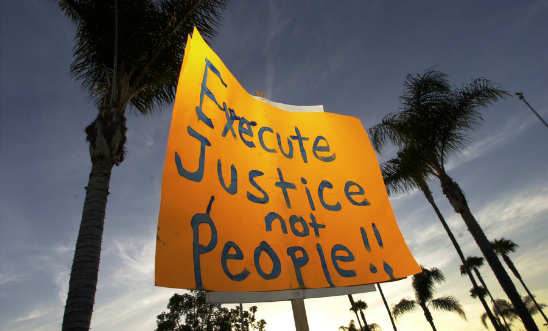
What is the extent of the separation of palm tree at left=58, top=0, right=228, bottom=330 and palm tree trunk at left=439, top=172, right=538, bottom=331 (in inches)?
257

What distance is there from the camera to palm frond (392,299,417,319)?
22.8m

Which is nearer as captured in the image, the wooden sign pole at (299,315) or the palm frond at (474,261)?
the wooden sign pole at (299,315)

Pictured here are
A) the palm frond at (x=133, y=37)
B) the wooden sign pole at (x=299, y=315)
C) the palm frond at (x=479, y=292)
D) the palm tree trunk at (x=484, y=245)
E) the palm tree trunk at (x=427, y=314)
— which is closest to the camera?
the wooden sign pole at (x=299, y=315)

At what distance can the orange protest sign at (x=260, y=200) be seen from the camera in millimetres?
1676

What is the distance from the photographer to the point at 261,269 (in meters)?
1.84

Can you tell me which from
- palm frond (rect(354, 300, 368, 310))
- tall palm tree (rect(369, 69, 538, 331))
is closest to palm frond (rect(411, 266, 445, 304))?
palm frond (rect(354, 300, 368, 310))

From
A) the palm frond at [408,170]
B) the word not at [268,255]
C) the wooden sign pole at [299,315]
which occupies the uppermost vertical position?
the palm frond at [408,170]

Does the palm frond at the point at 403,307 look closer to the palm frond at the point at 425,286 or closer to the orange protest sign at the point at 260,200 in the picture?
the palm frond at the point at 425,286

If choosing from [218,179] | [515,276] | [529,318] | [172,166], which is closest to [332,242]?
[218,179]

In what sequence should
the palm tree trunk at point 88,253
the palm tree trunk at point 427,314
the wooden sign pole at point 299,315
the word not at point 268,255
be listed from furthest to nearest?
the palm tree trunk at point 427,314
the palm tree trunk at point 88,253
the wooden sign pole at point 299,315
the word not at point 268,255

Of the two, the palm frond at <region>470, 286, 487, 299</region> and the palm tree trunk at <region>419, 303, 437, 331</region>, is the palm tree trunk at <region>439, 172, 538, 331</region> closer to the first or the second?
the palm frond at <region>470, 286, 487, 299</region>

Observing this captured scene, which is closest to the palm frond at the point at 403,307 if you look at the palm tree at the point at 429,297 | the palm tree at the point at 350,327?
the palm tree at the point at 429,297

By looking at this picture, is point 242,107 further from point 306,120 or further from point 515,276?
point 515,276

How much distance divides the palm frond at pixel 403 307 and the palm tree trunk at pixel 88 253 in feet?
80.1
